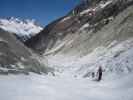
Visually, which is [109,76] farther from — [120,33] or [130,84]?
→ [120,33]

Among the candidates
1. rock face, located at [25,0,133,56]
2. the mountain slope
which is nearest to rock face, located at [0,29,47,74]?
the mountain slope

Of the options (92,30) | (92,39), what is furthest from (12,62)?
(92,30)

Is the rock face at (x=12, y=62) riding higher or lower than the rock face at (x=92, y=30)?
lower

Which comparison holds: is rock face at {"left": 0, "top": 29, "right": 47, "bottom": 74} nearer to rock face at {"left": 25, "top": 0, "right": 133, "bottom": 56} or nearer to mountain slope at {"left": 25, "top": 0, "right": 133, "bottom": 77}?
mountain slope at {"left": 25, "top": 0, "right": 133, "bottom": 77}

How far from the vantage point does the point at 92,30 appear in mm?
68875

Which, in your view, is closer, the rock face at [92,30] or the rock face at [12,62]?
the rock face at [12,62]

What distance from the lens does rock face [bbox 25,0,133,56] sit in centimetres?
5226

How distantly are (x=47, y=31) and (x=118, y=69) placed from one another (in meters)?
90.7

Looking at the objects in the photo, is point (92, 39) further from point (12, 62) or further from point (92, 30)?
point (12, 62)

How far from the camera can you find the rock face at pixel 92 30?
52256mm

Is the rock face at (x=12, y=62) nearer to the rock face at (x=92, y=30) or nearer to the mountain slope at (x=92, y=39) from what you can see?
the mountain slope at (x=92, y=39)

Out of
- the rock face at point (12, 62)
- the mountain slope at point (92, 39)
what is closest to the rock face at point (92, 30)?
the mountain slope at point (92, 39)

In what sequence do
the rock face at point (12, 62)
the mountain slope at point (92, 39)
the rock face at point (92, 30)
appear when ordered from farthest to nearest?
the rock face at point (92, 30) < the mountain slope at point (92, 39) < the rock face at point (12, 62)

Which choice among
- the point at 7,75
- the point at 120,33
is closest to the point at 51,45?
the point at 120,33
